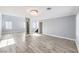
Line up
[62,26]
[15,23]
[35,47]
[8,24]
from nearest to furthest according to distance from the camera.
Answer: [35,47], [62,26], [8,24], [15,23]

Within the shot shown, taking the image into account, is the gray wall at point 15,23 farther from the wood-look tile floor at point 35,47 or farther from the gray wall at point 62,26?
the wood-look tile floor at point 35,47

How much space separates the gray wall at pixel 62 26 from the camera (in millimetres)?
5928

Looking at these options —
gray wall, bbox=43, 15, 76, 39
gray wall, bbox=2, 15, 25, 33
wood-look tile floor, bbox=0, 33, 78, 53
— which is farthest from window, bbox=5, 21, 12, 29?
gray wall, bbox=43, 15, 76, 39

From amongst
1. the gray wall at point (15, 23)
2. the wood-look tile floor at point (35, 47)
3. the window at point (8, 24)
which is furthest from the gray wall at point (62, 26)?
the window at point (8, 24)

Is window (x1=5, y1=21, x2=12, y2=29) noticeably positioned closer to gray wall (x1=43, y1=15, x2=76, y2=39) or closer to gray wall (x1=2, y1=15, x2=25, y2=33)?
gray wall (x1=2, y1=15, x2=25, y2=33)

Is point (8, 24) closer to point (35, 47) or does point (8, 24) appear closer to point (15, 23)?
point (15, 23)

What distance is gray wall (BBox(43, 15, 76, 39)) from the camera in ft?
19.4

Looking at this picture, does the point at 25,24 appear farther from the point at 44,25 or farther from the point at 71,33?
the point at 71,33

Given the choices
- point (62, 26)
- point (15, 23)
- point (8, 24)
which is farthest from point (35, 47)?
point (15, 23)

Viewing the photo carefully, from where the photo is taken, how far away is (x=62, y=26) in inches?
276

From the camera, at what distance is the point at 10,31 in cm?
838

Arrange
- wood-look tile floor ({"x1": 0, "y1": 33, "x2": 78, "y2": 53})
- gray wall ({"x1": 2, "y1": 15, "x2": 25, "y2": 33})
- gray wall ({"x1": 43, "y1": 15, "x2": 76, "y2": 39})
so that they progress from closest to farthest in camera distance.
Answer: wood-look tile floor ({"x1": 0, "y1": 33, "x2": 78, "y2": 53}) → gray wall ({"x1": 43, "y1": 15, "x2": 76, "y2": 39}) → gray wall ({"x1": 2, "y1": 15, "x2": 25, "y2": 33})
